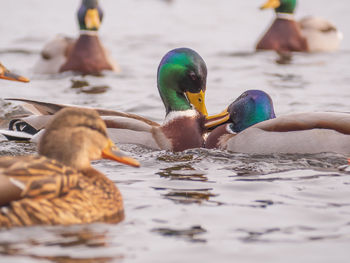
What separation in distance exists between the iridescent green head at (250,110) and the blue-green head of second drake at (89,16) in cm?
602

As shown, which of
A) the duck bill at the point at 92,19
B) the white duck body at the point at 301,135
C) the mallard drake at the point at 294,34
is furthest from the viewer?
the mallard drake at the point at 294,34

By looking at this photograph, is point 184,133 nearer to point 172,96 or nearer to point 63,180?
point 172,96

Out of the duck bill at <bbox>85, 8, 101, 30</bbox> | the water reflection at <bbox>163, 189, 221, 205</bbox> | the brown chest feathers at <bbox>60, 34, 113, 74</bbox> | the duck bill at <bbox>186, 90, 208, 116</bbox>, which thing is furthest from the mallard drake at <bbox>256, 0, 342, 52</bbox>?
the water reflection at <bbox>163, 189, 221, 205</bbox>

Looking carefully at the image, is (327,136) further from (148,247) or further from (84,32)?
(84,32)

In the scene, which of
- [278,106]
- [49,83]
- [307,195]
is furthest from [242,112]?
[49,83]

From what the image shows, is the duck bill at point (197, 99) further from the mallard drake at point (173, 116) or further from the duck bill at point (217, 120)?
the duck bill at point (217, 120)

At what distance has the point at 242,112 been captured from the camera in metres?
7.95

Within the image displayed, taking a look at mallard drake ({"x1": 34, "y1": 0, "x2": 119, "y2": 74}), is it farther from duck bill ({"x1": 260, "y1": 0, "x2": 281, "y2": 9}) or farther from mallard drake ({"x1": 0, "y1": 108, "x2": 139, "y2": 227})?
mallard drake ({"x1": 0, "y1": 108, "x2": 139, "y2": 227})

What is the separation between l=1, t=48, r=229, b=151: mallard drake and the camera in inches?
310

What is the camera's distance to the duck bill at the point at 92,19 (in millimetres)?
13516

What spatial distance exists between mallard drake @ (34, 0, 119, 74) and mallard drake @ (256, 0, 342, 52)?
3459 millimetres

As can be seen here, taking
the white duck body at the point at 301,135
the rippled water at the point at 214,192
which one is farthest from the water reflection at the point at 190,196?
the white duck body at the point at 301,135

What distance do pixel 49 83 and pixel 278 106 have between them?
3654mm

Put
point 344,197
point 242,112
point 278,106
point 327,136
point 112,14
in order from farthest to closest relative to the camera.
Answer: point 112,14, point 278,106, point 242,112, point 327,136, point 344,197
